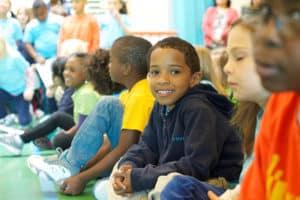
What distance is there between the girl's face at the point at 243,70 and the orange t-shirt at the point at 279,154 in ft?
1.22

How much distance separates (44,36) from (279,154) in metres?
5.16

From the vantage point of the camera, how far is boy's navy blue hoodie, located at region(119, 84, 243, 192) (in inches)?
74.0

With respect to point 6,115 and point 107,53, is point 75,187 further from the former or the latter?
point 6,115

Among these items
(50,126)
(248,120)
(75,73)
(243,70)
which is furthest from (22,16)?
(243,70)

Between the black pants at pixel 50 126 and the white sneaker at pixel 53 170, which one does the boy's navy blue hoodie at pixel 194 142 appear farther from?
the black pants at pixel 50 126

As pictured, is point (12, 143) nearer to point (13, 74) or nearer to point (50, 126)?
point (50, 126)

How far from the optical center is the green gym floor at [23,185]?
8.88 feet

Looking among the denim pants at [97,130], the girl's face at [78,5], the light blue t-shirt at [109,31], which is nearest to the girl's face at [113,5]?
the light blue t-shirt at [109,31]

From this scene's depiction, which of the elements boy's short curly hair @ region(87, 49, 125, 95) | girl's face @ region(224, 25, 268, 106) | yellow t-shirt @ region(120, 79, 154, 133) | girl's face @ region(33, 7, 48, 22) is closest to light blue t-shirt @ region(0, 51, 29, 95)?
girl's face @ region(33, 7, 48, 22)

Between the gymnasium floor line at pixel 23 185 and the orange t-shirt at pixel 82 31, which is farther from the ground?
the orange t-shirt at pixel 82 31

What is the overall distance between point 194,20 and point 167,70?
5.04 metres

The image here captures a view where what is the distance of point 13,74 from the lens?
486cm

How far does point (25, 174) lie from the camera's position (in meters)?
3.20

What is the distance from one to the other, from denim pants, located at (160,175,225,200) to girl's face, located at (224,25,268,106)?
34 cm
